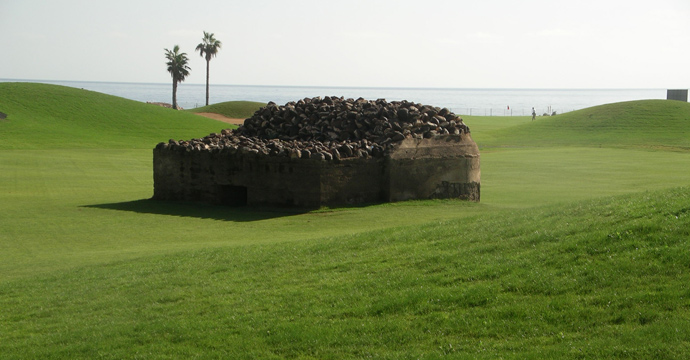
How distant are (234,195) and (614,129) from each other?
3815 centimetres

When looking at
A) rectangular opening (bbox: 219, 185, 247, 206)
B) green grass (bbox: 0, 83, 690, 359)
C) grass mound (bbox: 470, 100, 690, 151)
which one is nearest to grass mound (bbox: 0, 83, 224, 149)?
grass mound (bbox: 470, 100, 690, 151)

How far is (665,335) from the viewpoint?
217 inches

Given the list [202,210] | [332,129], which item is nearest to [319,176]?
[332,129]

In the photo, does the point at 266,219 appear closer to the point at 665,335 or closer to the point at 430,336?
the point at 430,336

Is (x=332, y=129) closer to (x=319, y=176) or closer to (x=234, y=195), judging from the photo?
(x=319, y=176)

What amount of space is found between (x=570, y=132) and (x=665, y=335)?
4773 centimetres

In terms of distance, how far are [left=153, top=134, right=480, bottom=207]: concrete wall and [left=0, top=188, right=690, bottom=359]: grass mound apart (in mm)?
7093

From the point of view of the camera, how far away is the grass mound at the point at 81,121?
134 ft

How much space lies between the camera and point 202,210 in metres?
18.2

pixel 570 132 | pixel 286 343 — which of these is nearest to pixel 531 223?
pixel 286 343

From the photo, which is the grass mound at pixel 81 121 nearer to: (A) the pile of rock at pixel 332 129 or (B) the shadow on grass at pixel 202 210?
(A) the pile of rock at pixel 332 129

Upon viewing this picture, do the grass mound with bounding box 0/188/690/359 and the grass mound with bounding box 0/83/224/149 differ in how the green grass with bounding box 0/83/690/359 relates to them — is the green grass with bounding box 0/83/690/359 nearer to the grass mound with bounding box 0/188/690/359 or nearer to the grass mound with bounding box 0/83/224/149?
the grass mound with bounding box 0/188/690/359

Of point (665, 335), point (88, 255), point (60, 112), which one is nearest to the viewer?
point (665, 335)

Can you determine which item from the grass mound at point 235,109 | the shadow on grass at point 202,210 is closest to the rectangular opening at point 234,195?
the shadow on grass at point 202,210
